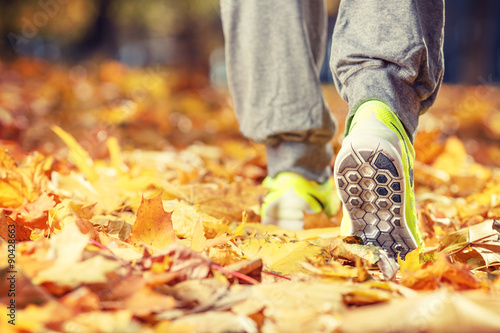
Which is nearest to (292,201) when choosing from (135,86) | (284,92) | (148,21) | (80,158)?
(284,92)

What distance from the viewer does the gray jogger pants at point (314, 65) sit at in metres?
0.98

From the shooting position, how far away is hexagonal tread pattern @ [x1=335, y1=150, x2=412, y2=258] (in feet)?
2.97

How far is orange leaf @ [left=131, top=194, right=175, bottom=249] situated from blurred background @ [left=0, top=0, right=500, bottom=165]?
107 centimetres

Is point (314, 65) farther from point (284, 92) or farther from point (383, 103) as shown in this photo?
point (383, 103)

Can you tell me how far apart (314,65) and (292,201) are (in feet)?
1.23

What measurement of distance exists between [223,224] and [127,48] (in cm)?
1452

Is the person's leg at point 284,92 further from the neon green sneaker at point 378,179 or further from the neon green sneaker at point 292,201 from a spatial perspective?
the neon green sneaker at point 378,179

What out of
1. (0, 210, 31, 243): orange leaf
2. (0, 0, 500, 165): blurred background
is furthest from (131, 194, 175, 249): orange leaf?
(0, 0, 500, 165): blurred background

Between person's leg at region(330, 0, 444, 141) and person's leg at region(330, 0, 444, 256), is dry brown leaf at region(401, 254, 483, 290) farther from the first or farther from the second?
person's leg at region(330, 0, 444, 141)

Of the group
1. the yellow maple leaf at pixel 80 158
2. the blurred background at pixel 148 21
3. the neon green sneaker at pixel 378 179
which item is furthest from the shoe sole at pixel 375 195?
the blurred background at pixel 148 21

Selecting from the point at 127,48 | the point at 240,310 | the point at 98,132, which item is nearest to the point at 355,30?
the point at 240,310

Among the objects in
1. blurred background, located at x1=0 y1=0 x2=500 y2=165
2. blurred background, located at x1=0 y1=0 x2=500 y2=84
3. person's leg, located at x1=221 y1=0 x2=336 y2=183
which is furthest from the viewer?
blurred background, located at x1=0 y1=0 x2=500 y2=84

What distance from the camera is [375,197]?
3.09 feet

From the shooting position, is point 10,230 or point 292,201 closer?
point 10,230
